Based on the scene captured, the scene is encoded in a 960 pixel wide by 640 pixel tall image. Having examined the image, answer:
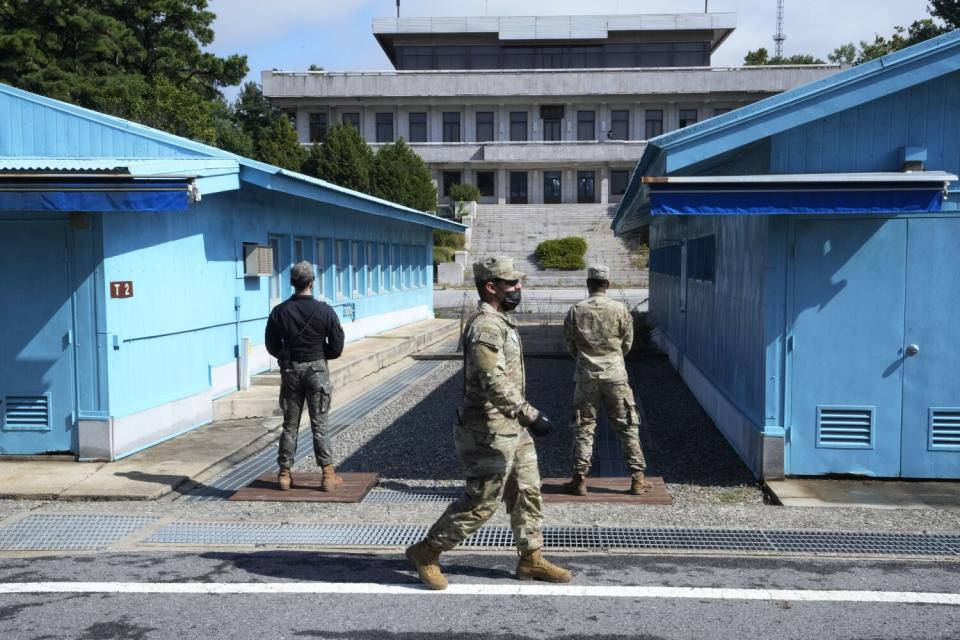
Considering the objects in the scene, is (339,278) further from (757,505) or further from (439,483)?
(757,505)

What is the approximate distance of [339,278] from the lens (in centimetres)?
1748

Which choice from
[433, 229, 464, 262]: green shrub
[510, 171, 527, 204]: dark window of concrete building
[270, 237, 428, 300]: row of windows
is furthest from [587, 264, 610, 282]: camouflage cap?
[510, 171, 527, 204]: dark window of concrete building

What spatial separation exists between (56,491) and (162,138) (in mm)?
4885

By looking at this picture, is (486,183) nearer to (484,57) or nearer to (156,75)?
(484,57)

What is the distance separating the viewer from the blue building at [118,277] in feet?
27.8

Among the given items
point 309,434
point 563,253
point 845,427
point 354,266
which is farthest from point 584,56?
point 845,427

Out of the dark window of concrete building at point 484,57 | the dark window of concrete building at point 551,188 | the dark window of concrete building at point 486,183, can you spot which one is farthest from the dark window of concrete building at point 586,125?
the dark window of concrete building at point 484,57

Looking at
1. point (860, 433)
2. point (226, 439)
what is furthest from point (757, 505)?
point (226, 439)

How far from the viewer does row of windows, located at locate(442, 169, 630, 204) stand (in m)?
58.8

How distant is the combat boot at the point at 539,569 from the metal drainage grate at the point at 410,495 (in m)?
2.36

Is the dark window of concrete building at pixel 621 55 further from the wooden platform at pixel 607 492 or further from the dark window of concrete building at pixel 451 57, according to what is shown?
the wooden platform at pixel 607 492

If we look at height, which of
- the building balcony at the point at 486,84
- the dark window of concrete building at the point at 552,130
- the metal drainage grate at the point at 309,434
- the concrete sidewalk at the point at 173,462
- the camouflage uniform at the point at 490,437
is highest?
the building balcony at the point at 486,84

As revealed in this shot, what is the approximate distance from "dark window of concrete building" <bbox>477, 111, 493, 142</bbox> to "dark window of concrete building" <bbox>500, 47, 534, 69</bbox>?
7355mm

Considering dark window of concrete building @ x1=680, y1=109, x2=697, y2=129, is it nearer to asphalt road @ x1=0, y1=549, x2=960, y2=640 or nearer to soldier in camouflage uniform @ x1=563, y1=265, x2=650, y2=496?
soldier in camouflage uniform @ x1=563, y1=265, x2=650, y2=496
